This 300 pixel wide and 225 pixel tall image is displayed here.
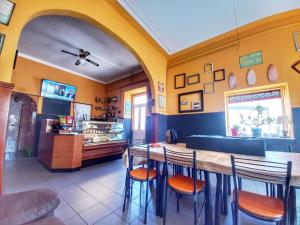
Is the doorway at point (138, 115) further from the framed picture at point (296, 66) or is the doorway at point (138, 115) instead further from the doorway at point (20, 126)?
the framed picture at point (296, 66)

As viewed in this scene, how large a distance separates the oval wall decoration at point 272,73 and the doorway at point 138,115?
4291 mm

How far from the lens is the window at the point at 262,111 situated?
257cm

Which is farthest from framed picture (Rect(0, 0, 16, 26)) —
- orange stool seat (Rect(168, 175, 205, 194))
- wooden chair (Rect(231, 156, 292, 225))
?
wooden chair (Rect(231, 156, 292, 225))

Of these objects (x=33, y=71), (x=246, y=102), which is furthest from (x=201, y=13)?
(x=33, y=71)

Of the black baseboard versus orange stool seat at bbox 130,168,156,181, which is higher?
orange stool seat at bbox 130,168,156,181

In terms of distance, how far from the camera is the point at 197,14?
267 centimetres

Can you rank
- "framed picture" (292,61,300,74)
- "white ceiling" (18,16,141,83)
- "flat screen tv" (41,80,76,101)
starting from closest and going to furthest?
"framed picture" (292,61,300,74) < "white ceiling" (18,16,141,83) < "flat screen tv" (41,80,76,101)

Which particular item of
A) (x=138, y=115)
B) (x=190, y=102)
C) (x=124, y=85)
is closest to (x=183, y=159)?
(x=190, y=102)

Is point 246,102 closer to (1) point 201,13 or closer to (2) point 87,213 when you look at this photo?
(1) point 201,13

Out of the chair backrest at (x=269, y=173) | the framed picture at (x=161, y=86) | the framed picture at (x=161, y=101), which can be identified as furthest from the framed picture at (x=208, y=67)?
the chair backrest at (x=269, y=173)

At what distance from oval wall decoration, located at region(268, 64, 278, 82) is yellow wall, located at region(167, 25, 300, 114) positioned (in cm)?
6

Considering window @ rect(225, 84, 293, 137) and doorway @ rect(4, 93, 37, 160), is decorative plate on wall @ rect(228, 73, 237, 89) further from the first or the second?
doorway @ rect(4, 93, 37, 160)

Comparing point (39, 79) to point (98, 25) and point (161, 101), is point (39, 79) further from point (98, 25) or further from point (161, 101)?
point (161, 101)

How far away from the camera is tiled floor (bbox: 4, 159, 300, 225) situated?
1677mm
